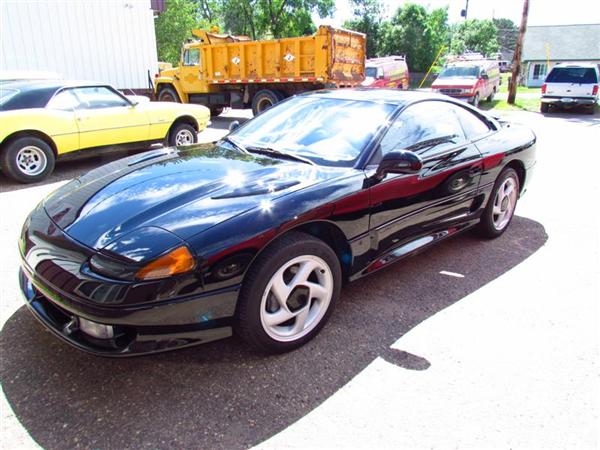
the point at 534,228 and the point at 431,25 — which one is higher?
the point at 431,25

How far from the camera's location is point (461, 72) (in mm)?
18422

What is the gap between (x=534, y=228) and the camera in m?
4.75

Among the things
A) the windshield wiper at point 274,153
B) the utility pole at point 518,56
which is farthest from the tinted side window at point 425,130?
the utility pole at point 518,56

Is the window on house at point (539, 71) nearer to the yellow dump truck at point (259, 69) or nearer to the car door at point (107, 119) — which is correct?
the yellow dump truck at point (259, 69)

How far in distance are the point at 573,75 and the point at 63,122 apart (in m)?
16.7

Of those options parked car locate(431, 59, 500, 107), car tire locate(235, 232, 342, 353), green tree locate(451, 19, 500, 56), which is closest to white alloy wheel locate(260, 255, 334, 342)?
car tire locate(235, 232, 342, 353)

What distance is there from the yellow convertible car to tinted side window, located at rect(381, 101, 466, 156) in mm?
5434

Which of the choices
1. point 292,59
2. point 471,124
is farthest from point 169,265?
point 292,59

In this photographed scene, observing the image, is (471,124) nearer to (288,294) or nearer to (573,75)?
(288,294)

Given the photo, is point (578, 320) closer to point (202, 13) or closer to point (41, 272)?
point (41, 272)

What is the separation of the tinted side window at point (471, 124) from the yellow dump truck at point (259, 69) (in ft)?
30.4

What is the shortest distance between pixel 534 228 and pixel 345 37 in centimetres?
1023

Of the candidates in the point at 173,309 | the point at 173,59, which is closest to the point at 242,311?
the point at 173,309

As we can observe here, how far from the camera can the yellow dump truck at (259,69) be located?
42.5 ft
